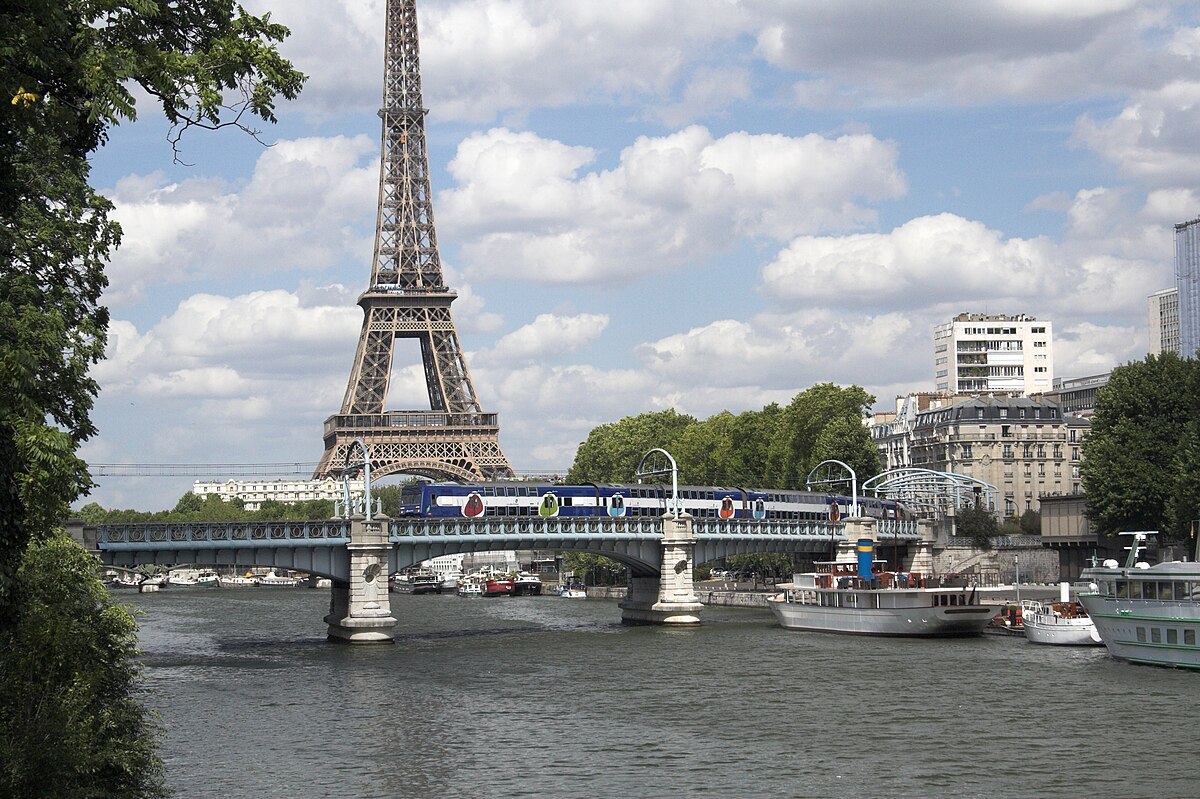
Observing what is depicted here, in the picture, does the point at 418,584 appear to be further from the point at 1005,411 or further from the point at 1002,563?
the point at 1005,411

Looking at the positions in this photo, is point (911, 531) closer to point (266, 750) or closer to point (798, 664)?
point (798, 664)

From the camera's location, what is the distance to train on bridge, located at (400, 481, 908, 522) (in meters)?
102

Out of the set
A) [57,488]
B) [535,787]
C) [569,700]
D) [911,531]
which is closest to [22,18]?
[57,488]

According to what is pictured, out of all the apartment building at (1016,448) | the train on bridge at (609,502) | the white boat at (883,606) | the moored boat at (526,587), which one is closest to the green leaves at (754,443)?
the train on bridge at (609,502)

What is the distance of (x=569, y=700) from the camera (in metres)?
58.5

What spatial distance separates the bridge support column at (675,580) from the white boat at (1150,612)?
3183 centimetres

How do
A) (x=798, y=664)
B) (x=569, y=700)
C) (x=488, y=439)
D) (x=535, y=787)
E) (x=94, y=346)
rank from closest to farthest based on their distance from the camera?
1. (x=94, y=346)
2. (x=535, y=787)
3. (x=569, y=700)
4. (x=798, y=664)
5. (x=488, y=439)

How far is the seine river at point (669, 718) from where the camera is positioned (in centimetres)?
4128

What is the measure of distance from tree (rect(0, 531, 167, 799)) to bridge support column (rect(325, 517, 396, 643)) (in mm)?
45079

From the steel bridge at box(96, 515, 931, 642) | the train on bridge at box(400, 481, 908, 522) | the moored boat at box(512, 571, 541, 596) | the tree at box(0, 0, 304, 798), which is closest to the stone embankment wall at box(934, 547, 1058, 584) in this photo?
the train on bridge at box(400, 481, 908, 522)

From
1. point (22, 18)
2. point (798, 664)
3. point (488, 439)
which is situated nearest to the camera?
point (22, 18)

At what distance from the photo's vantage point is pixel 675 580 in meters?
98.2

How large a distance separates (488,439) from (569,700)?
109 meters

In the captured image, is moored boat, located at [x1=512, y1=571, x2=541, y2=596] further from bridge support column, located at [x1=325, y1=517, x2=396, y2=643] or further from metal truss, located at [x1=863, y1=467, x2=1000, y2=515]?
bridge support column, located at [x1=325, y1=517, x2=396, y2=643]
